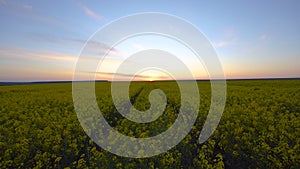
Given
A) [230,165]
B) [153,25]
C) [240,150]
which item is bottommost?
[230,165]

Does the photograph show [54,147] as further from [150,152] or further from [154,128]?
[154,128]

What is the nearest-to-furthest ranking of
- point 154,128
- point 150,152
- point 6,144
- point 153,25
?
point 150,152
point 6,144
point 154,128
point 153,25

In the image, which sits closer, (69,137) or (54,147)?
(54,147)

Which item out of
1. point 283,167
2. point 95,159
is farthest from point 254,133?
point 95,159

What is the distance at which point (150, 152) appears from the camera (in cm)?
501

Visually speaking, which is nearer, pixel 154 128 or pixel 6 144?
pixel 6 144

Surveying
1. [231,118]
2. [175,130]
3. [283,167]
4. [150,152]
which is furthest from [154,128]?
[283,167]

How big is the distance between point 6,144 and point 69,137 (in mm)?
1527

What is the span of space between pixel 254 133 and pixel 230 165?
1.17 meters

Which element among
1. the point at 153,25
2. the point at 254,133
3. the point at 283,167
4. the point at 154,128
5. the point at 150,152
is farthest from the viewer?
the point at 153,25

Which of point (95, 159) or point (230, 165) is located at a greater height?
point (95, 159)

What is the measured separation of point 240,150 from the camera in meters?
5.81

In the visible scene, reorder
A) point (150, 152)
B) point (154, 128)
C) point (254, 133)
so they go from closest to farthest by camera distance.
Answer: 1. point (150, 152)
2. point (254, 133)
3. point (154, 128)

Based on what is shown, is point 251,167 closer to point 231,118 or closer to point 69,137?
point 231,118
